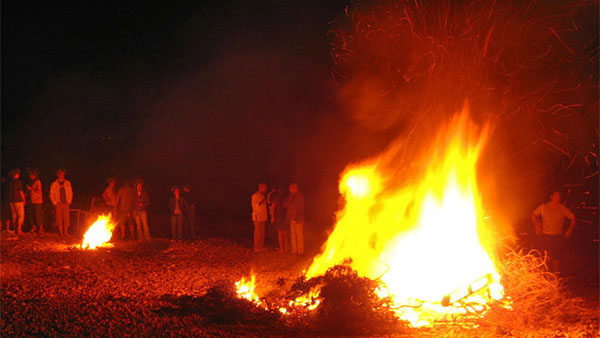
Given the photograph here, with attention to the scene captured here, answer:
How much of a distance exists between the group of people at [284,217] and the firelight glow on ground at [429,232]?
3.58 metres

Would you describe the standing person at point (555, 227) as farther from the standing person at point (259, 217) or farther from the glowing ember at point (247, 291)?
the standing person at point (259, 217)

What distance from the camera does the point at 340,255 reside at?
9.47m

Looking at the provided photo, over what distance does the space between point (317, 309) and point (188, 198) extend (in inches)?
365

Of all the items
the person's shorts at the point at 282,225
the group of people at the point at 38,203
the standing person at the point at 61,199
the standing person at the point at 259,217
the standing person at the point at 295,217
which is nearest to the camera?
the standing person at the point at 295,217

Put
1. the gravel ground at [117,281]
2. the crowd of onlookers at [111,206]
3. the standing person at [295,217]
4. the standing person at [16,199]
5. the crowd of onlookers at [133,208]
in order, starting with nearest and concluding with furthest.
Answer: the gravel ground at [117,281]
the standing person at [295,217]
the crowd of onlookers at [133,208]
the crowd of onlookers at [111,206]
the standing person at [16,199]

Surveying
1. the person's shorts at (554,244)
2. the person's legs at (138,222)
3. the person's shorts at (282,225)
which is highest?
the person's legs at (138,222)

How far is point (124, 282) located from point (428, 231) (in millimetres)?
5773

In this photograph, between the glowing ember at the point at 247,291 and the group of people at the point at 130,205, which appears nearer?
the glowing ember at the point at 247,291

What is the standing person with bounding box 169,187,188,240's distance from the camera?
15.6m

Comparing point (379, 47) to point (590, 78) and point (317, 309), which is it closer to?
point (590, 78)

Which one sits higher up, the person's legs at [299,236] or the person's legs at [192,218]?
the person's legs at [192,218]

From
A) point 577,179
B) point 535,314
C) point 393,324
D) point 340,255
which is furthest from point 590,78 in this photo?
point 393,324

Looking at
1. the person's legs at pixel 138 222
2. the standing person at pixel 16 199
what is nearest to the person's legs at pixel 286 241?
the person's legs at pixel 138 222

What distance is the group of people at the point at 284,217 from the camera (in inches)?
535
